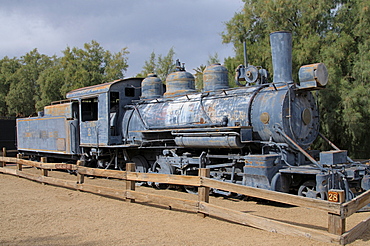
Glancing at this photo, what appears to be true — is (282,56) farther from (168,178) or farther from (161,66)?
(161,66)

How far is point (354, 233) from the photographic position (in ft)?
17.0

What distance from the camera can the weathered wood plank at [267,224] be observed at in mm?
5081

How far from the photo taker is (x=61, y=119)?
46.5 feet

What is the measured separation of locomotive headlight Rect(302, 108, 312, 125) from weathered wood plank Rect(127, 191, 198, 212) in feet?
12.7

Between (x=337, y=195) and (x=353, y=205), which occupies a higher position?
(x=337, y=195)

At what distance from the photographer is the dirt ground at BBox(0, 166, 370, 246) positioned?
221 inches

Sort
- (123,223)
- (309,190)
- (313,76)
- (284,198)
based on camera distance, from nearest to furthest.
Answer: (284,198)
(123,223)
(309,190)
(313,76)

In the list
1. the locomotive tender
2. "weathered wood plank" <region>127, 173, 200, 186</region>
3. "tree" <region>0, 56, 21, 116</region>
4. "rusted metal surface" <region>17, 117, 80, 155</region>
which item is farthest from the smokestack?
"tree" <region>0, 56, 21, 116</region>

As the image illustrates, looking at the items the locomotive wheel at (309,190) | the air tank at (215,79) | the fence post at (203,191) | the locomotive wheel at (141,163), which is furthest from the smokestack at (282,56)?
the locomotive wheel at (141,163)

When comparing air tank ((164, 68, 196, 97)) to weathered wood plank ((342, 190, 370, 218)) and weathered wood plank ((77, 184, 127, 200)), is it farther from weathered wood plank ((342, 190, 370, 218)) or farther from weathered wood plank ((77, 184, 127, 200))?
weathered wood plank ((342, 190, 370, 218))

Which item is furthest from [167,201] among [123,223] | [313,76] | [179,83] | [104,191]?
[179,83]

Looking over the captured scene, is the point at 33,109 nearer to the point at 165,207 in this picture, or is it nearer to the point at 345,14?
the point at 345,14

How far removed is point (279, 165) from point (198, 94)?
3432 millimetres

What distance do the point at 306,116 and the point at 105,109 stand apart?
6.53 metres
